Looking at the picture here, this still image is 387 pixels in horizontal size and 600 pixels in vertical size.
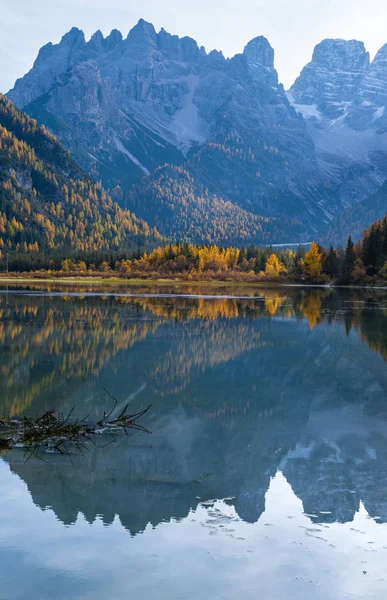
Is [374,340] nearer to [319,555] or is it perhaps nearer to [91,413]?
[91,413]

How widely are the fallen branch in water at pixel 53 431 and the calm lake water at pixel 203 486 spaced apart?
2.60ft

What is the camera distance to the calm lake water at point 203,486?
36.7 ft

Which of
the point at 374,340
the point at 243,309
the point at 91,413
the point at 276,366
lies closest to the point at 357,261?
the point at 243,309

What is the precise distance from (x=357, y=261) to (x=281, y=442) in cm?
14066

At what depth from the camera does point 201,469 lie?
16.8 metres

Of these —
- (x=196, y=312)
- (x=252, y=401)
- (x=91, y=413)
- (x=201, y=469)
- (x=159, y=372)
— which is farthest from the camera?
(x=196, y=312)

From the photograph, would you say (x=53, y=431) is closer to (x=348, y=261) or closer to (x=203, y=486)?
(x=203, y=486)

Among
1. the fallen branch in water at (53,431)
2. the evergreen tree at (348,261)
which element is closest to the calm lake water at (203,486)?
the fallen branch in water at (53,431)

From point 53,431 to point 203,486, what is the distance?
222 inches

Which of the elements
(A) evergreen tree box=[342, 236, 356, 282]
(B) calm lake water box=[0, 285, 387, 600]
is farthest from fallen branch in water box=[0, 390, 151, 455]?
(A) evergreen tree box=[342, 236, 356, 282]

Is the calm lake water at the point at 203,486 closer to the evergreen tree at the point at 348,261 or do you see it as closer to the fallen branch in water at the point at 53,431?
the fallen branch in water at the point at 53,431

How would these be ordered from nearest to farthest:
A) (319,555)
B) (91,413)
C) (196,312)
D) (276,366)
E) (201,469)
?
(319,555) < (201,469) < (91,413) < (276,366) < (196,312)

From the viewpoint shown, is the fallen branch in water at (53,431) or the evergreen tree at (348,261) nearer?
the fallen branch in water at (53,431)

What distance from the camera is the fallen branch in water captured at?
1805 cm
